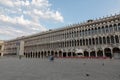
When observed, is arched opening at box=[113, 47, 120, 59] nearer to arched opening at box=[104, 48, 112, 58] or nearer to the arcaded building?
the arcaded building

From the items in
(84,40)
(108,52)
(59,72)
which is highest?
(84,40)

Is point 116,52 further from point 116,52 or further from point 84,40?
point 84,40

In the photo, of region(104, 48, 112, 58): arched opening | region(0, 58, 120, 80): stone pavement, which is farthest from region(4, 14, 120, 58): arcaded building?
region(0, 58, 120, 80): stone pavement

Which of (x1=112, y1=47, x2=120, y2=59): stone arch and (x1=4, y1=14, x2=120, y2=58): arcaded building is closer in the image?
(x1=112, y1=47, x2=120, y2=59): stone arch

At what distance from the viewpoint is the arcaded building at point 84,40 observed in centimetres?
4438

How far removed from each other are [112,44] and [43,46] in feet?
132

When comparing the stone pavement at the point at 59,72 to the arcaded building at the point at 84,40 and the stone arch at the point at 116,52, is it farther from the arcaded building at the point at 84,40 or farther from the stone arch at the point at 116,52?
the arcaded building at the point at 84,40

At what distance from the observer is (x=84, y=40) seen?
52.6 meters

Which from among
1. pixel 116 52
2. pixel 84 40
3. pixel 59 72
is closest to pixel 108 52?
pixel 116 52

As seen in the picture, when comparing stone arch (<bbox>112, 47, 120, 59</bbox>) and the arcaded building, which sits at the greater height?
the arcaded building

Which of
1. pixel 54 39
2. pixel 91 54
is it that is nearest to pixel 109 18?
pixel 91 54

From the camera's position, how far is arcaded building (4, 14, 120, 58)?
4438 cm

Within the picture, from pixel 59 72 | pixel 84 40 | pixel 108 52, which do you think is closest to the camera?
pixel 59 72

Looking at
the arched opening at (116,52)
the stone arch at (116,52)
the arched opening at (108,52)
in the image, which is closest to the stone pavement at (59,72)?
the arched opening at (116,52)
